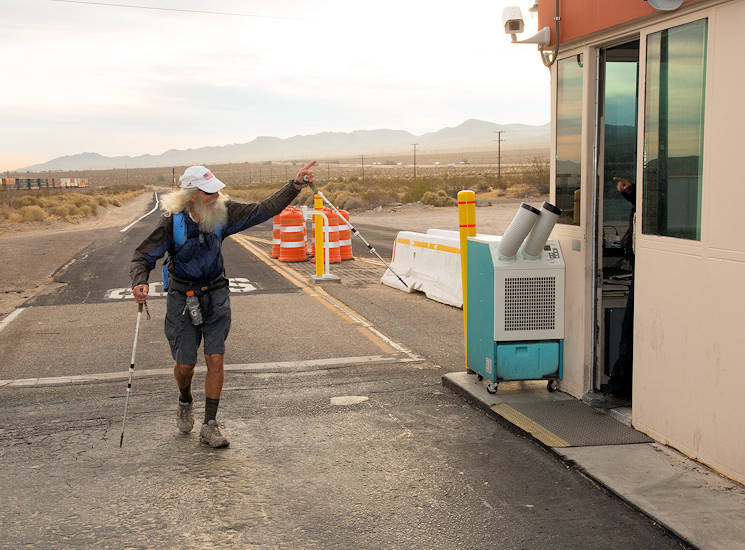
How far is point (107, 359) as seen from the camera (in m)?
8.79

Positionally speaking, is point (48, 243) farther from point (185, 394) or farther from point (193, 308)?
point (193, 308)

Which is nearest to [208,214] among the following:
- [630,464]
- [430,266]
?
[630,464]

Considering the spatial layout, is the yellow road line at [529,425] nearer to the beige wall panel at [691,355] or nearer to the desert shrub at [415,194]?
the beige wall panel at [691,355]

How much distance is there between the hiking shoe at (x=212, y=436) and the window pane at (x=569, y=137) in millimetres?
3278

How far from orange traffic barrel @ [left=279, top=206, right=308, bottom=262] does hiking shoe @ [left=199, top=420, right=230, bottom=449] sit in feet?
42.1

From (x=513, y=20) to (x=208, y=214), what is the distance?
9.73ft

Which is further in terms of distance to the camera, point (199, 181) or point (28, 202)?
point (28, 202)

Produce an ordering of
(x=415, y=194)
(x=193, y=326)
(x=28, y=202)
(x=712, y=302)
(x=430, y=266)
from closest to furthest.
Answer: (x=712, y=302)
(x=193, y=326)
(x=430, y=266)
(x=415, y=194)
(x=28, y=202)

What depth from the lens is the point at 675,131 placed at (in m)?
5.25

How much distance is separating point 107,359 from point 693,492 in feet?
20.6

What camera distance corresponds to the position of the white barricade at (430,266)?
1224 cm

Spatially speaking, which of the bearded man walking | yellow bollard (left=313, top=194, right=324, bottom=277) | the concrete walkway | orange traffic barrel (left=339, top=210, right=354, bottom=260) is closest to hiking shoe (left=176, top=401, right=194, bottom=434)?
the bearded man walking

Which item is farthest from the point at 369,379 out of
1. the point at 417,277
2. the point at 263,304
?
the point at 417,277

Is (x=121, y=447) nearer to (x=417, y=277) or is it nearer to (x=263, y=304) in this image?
(x=263, y=304)
